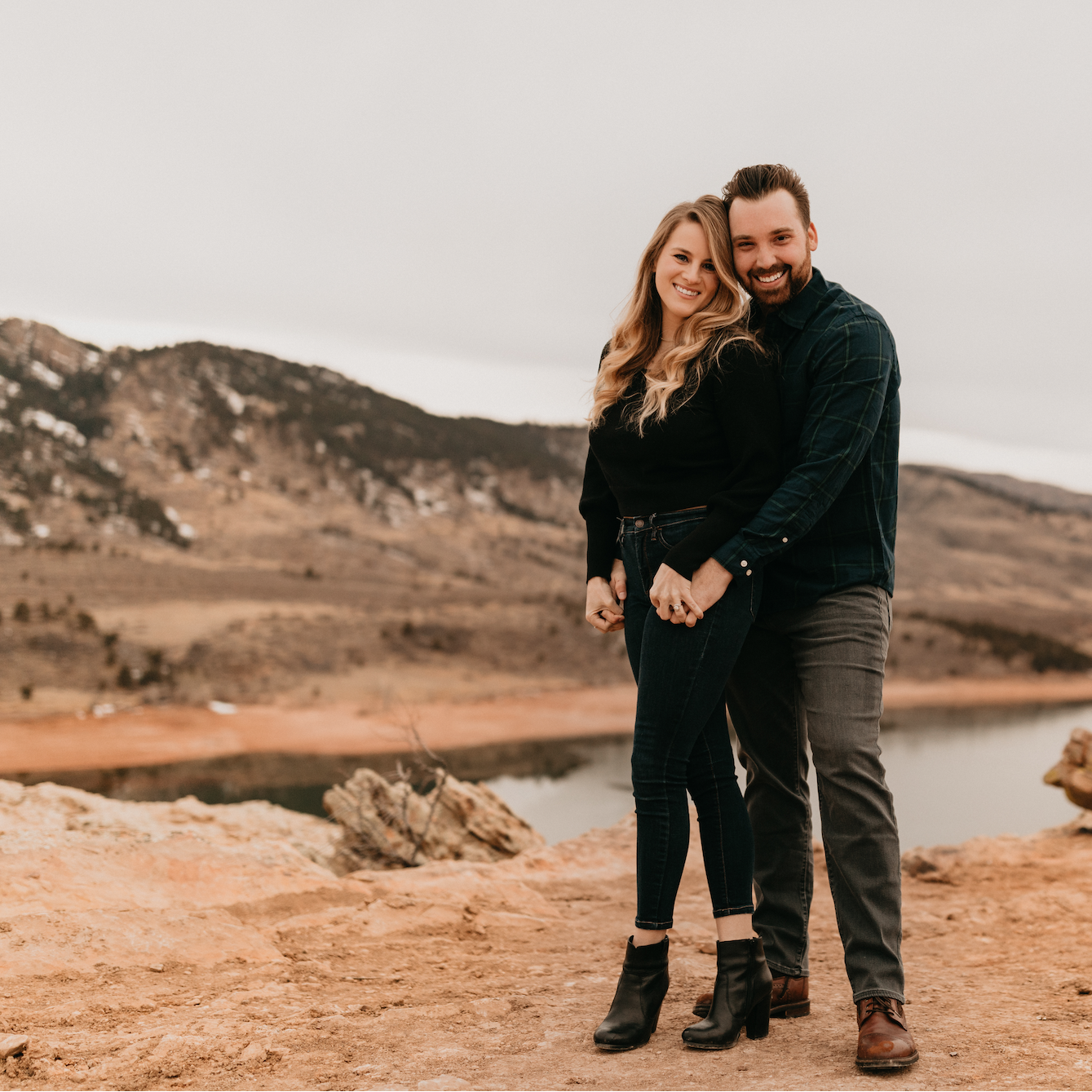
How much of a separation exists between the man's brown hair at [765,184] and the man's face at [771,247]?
0.05ft

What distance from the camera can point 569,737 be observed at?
17.2 m

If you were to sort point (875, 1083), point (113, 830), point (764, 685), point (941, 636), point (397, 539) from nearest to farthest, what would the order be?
point (875, 1083)
point (764, 685)
point (113, 830)
point (941, 636)
point (397, 539)

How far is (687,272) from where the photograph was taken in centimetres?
238

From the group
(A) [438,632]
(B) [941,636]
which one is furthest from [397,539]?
(B) [941,636]

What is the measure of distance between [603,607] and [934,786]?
11.1m

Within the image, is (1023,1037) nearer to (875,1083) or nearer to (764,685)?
(875,1083)

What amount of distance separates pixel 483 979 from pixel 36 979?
1.24m

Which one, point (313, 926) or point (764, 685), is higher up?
point (764, 685)

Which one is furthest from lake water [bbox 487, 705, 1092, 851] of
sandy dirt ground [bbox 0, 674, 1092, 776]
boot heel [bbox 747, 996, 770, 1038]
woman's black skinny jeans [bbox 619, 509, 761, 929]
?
woman's black skinny jeans [bbox 619, 509, 761, 929]

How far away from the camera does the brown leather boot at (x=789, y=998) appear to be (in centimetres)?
252

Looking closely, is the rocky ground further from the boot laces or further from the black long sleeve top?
the black long sleeve top

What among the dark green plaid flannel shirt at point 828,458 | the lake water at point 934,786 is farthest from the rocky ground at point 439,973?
the lake water at point 934,786

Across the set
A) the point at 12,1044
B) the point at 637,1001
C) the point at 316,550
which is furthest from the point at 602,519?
the point at 316,550

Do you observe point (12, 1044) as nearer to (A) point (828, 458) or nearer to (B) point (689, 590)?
(B) point (689, 590)
